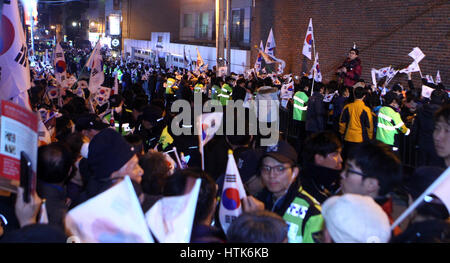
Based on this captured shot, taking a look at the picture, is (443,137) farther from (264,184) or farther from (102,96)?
(102,96)

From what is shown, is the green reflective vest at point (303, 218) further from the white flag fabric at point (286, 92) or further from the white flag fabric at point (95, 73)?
the white flag fabric at point (286, 92)

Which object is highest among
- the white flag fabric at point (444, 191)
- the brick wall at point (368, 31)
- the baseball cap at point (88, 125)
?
Answer: the brick wall at point (368, 31)

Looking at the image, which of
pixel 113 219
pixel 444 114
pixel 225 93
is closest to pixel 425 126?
pixel 444 114

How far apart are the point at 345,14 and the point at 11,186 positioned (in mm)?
16686

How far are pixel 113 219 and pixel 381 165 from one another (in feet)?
5.82

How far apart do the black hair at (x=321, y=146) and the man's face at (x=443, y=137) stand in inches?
36.3

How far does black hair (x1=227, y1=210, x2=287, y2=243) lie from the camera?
2.46m

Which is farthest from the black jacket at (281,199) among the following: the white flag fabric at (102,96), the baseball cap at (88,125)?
the white flag fabric at (102,96)

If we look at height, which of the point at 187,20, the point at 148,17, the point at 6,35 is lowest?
the point at 6,35

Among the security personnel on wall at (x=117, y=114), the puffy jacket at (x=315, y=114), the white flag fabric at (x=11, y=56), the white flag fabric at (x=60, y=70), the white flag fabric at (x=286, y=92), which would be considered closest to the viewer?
the white flag fabric at (x=11, y=56)

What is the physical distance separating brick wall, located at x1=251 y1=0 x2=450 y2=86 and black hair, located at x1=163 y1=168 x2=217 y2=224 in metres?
12.5

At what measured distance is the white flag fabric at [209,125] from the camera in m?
4.84

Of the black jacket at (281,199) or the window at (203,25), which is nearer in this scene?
the black jacket at (281,199)

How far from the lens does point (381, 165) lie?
123 inches
